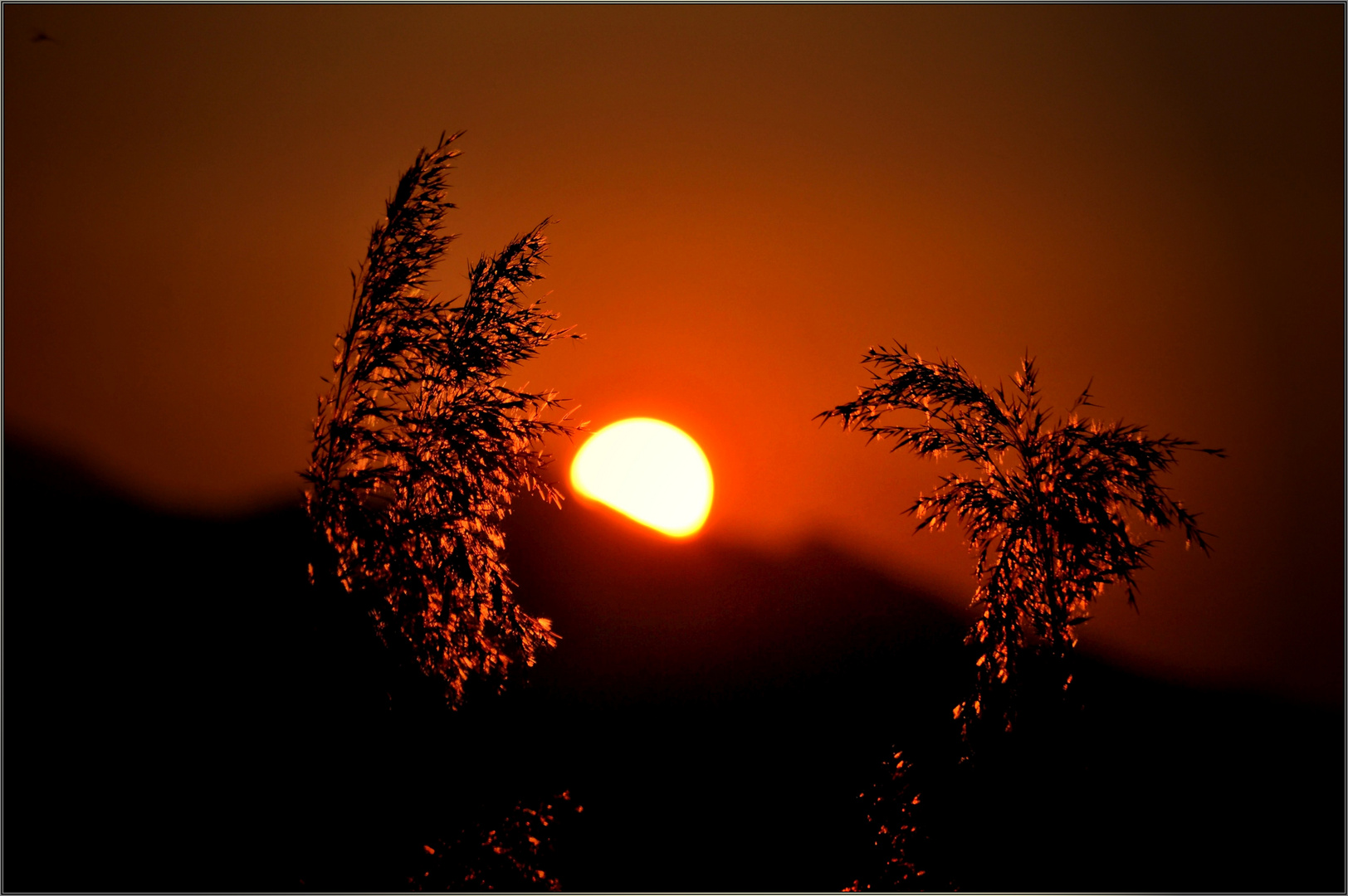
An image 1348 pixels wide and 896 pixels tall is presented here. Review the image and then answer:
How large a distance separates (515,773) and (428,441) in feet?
13.7

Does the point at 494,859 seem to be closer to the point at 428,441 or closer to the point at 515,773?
the point at 515,773

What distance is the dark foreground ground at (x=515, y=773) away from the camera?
4.92m

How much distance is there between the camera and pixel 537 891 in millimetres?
4844

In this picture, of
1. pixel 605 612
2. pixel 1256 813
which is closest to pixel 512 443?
pixel 1256 813

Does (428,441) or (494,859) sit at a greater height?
Answer: (428,441)

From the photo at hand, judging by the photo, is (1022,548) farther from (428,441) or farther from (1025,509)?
(428,441)

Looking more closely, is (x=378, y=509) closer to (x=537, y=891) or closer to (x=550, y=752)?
(x=537, y=891)

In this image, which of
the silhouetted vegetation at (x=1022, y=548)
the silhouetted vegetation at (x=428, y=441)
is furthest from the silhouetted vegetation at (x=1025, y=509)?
the silhouetted vegetation at (x=428, y=441)

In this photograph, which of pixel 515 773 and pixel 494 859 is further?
pixel 515 773

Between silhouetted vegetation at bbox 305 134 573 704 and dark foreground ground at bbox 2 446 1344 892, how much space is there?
18.8 inches

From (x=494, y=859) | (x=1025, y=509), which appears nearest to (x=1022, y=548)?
(x=1025, y=509)

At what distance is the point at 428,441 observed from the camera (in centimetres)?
579

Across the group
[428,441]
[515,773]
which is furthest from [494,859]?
[428,441]

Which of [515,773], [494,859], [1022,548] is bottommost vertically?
[515,773]
